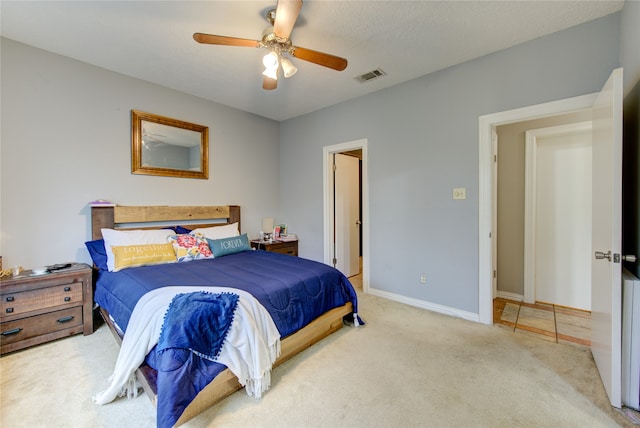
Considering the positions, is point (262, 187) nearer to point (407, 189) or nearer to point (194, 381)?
point (407, 189)

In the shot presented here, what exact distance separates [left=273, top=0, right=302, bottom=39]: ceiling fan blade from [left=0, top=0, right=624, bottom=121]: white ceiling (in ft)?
1.03

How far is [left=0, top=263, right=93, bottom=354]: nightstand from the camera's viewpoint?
2.20 m

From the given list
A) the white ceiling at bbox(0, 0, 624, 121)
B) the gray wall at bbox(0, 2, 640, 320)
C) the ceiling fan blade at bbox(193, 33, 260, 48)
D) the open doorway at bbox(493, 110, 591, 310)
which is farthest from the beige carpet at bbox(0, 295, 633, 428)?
the white ceiling at bbox(0, 0, 624, 121)

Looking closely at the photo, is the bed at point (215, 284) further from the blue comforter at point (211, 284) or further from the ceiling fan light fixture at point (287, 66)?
the ceiling fan light fixture at point (287, 66)

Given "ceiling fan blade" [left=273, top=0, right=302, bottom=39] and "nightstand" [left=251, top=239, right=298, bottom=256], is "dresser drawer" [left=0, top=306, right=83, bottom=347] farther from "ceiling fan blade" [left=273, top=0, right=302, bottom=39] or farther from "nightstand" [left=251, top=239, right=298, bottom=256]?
"ceiling fan blade" [left=273, top=0, right=302, bottom=39]

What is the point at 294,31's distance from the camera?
2.34 metres

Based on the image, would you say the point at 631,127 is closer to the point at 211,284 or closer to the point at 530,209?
the point at 530,209

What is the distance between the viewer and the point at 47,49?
2.64m

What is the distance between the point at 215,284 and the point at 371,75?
2777 mm

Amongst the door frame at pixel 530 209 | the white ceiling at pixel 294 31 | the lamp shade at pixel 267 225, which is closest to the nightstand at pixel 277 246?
the lamp shade at pixel 267 225

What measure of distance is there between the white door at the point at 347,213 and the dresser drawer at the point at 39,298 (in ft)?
10.2

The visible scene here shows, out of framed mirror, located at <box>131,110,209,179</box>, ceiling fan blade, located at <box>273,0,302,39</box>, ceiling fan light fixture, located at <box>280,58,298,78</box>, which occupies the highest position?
ceiling fan blade, located at <box>273,0,302,39</box>

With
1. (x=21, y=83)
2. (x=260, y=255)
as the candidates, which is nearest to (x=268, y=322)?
(x=260, y=255)

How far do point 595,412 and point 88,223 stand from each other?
14.6 ft
